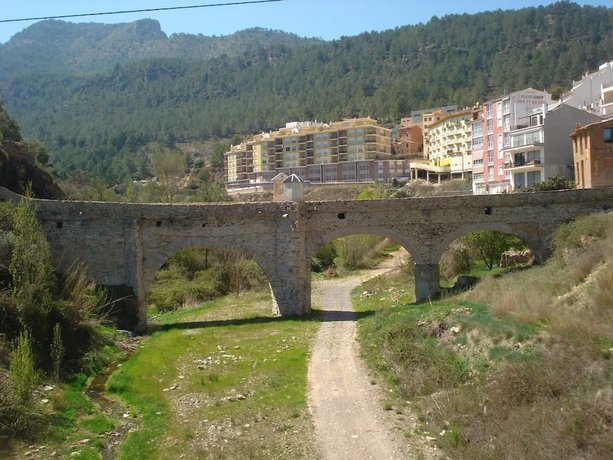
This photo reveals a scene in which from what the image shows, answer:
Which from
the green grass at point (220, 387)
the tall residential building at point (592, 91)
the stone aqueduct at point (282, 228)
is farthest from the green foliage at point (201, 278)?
the tall residential building at point (592, 91)

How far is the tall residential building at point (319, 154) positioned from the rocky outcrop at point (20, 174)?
64004mm

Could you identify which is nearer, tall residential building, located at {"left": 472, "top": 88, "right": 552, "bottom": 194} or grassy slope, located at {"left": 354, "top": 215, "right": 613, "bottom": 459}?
grassy slope, located at {"left": 354, "top": 215, "right": 613, "bottom": 459}

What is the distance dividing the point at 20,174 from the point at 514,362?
86.5 feet

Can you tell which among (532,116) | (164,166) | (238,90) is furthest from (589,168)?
(238,90)

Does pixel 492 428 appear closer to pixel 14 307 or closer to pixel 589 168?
pixel 14 307

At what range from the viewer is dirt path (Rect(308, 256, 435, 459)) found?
39.8ft

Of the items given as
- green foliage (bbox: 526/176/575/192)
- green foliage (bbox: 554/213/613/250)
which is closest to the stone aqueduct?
green foliage (bbox: 554/213/613/250)

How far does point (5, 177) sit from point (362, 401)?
75.6 ft

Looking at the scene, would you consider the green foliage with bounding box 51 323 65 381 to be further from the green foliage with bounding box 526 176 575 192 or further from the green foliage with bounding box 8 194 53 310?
the green foliage with bounding box 526 176 575 192

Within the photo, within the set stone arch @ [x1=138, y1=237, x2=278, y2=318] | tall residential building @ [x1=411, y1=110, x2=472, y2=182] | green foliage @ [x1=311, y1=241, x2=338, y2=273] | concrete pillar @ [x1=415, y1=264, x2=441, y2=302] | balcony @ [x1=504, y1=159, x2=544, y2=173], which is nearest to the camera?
stone arch @ [x1=138, y1=237, x2=278, y2=318]

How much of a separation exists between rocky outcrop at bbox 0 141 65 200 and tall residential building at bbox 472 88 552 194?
34.1 metres

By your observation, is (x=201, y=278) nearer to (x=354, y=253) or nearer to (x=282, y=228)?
(x=282, y=228)

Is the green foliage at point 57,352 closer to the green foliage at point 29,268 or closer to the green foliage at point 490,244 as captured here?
the green foliage at point 29,268

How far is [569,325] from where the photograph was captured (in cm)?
1406
